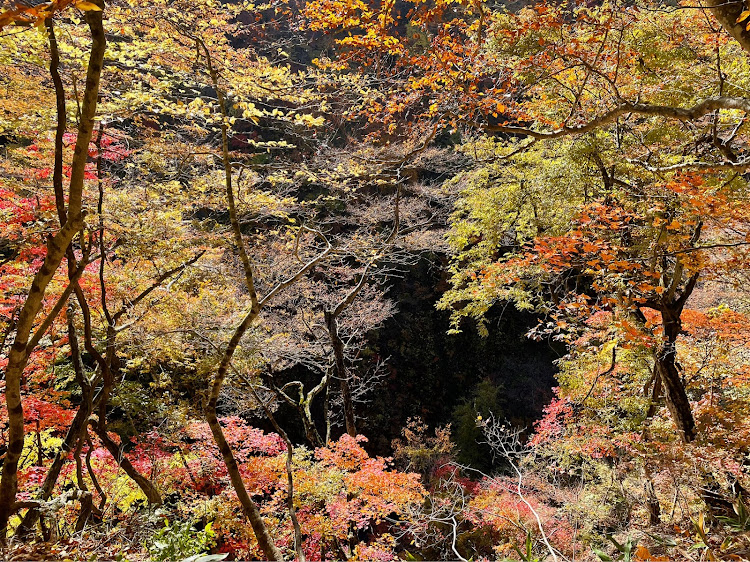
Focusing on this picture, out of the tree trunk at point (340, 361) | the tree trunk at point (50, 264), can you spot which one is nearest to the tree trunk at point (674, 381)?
the tree trunk at point (340, 361)

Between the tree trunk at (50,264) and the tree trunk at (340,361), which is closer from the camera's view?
the tree trunk at (50,264)

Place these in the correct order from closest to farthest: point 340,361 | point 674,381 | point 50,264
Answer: point 50,264, point 674,381, point 340,361

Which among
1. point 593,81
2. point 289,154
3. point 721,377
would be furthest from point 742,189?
point 289,154

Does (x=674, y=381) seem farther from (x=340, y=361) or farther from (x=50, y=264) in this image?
(x=50, y=264)

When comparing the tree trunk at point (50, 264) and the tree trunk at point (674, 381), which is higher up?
the tree trunk at point (50, 264)

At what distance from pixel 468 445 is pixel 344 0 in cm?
1203

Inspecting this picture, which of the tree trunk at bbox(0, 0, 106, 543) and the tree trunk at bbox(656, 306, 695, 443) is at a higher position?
the tree trunk at bbox(0, 0, 106, 543)

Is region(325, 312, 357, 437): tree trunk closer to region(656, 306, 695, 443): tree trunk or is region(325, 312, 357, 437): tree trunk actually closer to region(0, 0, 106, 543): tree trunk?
region(656, 306, 695, 443): tree trunk

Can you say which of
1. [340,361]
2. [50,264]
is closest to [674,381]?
[340,361]

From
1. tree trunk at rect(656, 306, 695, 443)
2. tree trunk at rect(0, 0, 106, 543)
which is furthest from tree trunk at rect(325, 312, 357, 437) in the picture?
tree trunk at rect(0, 0, 106, 543)

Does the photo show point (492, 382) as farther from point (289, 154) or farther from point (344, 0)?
point (344, 0)

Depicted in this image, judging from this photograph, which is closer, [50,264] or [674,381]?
[50,264]

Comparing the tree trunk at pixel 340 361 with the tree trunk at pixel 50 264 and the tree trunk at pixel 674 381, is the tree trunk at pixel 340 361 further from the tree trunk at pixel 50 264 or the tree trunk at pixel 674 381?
the tree trunk at pixel 50 264

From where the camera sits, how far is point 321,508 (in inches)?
263
